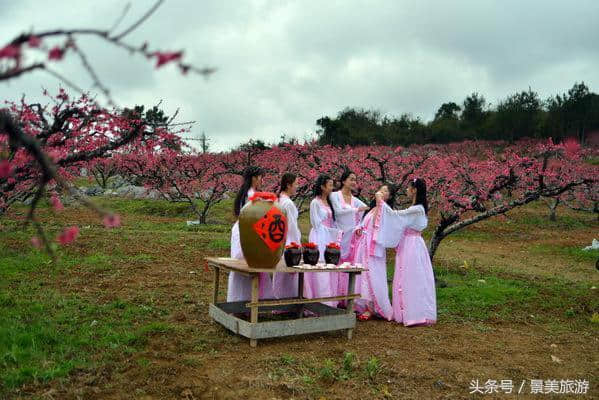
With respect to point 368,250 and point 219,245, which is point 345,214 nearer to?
point 368,250

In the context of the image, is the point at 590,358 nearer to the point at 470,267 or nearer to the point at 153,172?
the point at 470,267

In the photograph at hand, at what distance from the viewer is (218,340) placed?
4.79m

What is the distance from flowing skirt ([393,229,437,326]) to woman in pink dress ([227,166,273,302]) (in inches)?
62.2

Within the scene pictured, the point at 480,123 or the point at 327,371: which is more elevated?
the point at 480,123

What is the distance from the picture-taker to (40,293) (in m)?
6.24

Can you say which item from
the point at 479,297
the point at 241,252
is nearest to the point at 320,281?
the point at 241,252

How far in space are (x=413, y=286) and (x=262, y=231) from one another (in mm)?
2243

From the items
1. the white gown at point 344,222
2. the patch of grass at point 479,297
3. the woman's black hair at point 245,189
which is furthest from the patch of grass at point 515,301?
the woman's black hair at point 245,189

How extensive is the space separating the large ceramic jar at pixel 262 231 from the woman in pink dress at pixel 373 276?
5.69ft

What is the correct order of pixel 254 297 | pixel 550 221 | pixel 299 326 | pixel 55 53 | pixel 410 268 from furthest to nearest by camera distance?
pixel 550 221 < pixel 410 268 < pixel 299 326 < pixel 254 297 < pixel 55 53

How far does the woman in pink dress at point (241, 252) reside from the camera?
559cm

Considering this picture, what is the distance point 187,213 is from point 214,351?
1498cm

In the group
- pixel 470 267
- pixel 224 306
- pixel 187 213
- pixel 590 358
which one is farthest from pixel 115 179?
pixel 590 358

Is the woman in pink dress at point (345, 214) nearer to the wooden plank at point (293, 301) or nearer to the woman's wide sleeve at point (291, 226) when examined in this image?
the woman's wide sleeve at point (291, 226)
